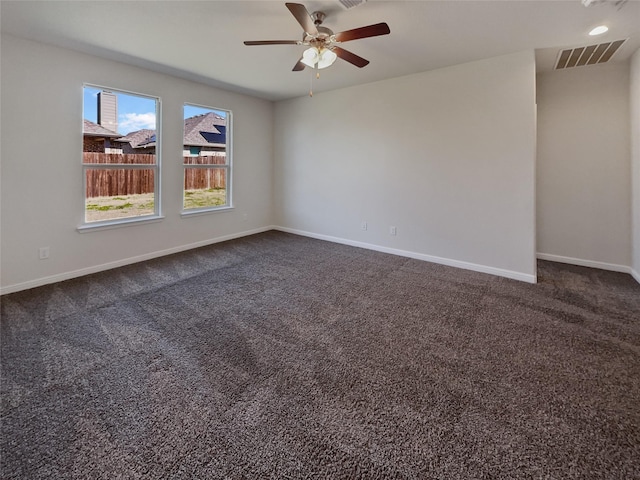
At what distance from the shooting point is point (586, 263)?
4.22m

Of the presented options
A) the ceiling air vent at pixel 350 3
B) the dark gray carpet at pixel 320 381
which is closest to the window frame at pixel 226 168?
the dark gray carpet at pixel 320 381

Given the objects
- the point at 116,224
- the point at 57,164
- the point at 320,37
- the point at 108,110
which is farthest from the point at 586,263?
the point at 57,164

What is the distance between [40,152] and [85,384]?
109 inches

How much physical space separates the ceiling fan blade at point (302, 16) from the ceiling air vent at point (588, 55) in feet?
9.47

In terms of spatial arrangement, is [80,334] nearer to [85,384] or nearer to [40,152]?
[85,384]

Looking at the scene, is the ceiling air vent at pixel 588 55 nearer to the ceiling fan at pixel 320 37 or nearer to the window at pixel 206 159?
the ceiling fan at pixel 320 37

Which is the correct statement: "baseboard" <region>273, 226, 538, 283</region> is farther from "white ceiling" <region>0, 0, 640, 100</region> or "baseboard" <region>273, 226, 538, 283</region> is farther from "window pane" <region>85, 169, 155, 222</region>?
"window pane" <region>85, 169, 155, 222</region>

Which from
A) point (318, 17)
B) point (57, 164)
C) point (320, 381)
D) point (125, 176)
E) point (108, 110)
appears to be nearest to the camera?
point (320, 381)

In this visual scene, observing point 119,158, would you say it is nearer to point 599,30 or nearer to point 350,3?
point 350,3

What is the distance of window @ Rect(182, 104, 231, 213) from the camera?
4839mm

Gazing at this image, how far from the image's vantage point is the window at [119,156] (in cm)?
374

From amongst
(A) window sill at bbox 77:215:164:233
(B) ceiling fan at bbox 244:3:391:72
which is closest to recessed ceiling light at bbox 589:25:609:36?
(B) ceiling fan at bbox 244:3:391:72

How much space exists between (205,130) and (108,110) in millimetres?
1448

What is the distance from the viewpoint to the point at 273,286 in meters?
3.48
